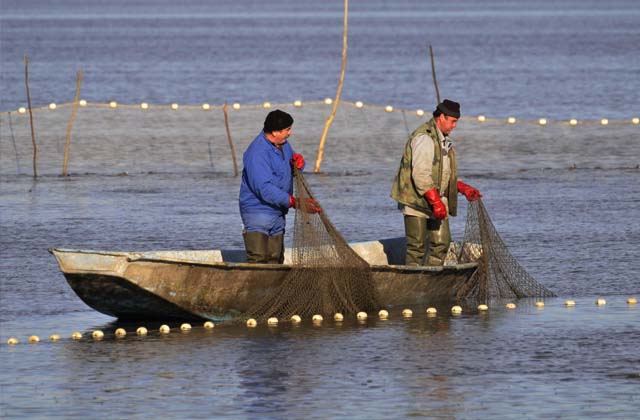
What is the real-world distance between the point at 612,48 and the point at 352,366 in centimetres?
6456

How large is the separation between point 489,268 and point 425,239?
2.16 ft

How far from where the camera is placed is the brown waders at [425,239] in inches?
488

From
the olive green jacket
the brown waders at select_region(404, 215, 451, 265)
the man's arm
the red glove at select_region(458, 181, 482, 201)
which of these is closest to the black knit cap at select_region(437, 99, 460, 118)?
the olive green jacket

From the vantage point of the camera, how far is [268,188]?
11594 mm

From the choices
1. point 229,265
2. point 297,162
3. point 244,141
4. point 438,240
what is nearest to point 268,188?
point 297,162

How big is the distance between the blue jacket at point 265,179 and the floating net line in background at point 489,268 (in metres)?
1.82

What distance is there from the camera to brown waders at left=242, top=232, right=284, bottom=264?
11.9 meters

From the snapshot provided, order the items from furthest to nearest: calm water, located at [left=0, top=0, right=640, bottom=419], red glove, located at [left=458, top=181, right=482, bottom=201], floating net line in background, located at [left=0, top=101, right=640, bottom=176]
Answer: floating net line in background, located at [left=0, top=101, right=640, bottom=176] → red glove, located at [left=458, top=181, right=482, bottom=201] → calm water, located at [left=0, top=0, right=640, bottom=419]

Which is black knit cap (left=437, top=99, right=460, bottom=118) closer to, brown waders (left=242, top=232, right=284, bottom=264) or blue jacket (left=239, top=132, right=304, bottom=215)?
blue jacket (left=239, top=132, right=304, bottom=215)

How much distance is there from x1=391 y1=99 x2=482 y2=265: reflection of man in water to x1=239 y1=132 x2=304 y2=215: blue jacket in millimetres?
962

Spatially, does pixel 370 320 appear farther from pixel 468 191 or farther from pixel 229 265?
pixel 468 191

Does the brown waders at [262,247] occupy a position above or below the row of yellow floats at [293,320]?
above

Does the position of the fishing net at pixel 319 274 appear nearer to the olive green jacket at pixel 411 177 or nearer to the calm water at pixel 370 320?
the calm water at pixel 370 320

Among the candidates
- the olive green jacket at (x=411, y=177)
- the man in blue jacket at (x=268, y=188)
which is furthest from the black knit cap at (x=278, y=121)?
the olive green jacket at (x=411, y=177)
